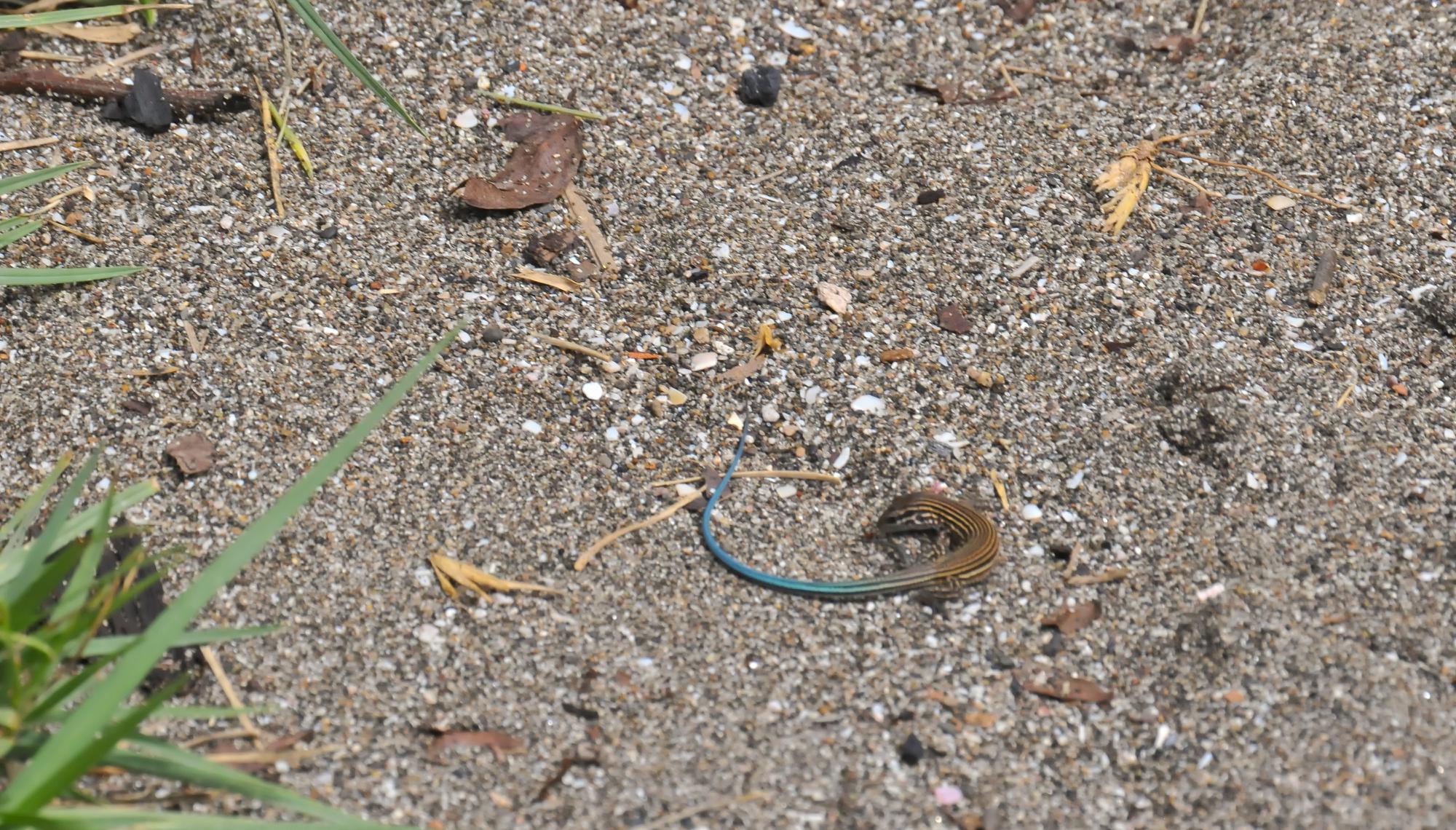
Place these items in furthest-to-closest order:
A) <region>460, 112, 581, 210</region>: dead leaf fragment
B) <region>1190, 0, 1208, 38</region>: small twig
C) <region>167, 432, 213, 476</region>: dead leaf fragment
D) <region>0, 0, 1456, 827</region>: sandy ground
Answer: <region>1190, 0, 1208, 38</region>: small twig
<region>460, 112, 581, 210</region>: dead leaf fragment
<region>167, 432, 213, 476</region>: dead leaf fragment
<region>0, 0, 1456, 827</region>: sandy ground

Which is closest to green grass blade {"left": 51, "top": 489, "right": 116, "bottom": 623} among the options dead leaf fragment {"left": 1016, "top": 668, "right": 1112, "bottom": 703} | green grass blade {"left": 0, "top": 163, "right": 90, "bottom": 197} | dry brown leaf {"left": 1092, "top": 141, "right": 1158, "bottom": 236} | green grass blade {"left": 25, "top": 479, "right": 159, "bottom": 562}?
green grass blade {"left": 25, "top": 479, "right": 159, "bottom": 562}

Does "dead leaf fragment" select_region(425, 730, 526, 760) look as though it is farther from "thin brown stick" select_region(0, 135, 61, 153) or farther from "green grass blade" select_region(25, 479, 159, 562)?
"thin brown stick" select_region(0, 135, 61, 153)

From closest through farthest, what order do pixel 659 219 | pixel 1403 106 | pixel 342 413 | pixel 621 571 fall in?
pixel 621 571 < pixel 342 413 < pixel 659 219 < pixel 1403 106

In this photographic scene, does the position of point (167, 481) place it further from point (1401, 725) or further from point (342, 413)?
point (1401, 725)

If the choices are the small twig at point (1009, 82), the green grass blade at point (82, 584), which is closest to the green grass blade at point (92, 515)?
the green grass blade at point (82, 584)

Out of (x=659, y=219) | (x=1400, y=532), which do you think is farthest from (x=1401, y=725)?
(x=659, y=219)

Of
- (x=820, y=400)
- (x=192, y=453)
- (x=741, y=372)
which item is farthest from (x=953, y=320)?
(x=192, y=453)
